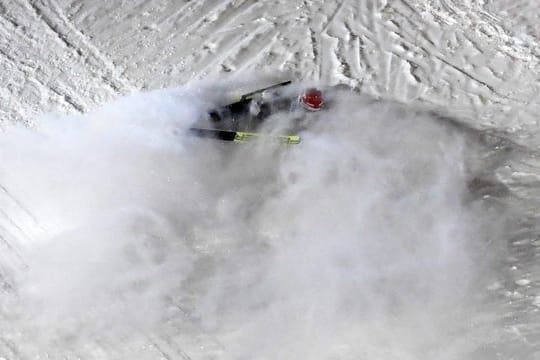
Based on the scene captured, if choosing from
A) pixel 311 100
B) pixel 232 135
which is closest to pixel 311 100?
pixel 311 100

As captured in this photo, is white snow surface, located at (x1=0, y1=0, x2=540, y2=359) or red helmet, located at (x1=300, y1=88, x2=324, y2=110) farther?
red helmet, located at (x1=300, y1=88, x2=324, y2=110)

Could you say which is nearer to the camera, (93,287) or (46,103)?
(93,287)

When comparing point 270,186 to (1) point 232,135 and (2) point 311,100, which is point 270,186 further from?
(2) point 311,100


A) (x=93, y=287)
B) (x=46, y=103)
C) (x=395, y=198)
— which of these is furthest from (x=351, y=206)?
(x=46, y=103)

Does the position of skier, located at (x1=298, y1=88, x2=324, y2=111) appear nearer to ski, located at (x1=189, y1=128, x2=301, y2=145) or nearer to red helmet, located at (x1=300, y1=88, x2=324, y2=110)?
red helmet, located at (x1=300, y1=88, x2=324, y2=110)

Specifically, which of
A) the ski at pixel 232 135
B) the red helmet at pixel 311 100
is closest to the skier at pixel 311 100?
the red helmet at pixel 311 100

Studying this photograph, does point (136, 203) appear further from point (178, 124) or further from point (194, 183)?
point (178, 124)

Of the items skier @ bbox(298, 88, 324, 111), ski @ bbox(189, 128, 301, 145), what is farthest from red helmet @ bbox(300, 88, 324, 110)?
ski @ bbox(189, 128, 301, 145)
